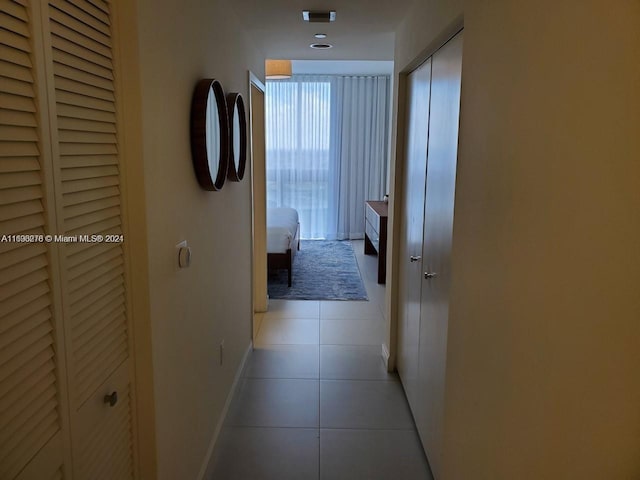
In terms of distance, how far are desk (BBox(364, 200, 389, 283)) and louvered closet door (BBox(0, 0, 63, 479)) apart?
469 centimetres

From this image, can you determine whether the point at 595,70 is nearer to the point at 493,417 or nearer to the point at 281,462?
the point at 493,417

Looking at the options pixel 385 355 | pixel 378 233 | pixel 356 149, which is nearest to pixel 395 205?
pixel 385 355

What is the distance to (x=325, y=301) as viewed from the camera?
503 centimetres

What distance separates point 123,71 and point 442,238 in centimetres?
140

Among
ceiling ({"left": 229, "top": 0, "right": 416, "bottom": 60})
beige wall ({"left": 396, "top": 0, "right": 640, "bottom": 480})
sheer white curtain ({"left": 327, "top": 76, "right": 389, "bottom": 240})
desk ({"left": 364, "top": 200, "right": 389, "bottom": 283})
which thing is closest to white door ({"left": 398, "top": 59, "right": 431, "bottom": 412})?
ceiling ({"left": 229, "top": 0, "right": 416, "bottom": 60})

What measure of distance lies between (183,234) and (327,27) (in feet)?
6.37

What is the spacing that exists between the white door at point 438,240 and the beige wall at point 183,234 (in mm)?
1037

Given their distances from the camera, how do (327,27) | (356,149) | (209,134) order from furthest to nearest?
(356,149), (327,27), (209,134)

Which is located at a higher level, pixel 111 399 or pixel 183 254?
pixel 183 254

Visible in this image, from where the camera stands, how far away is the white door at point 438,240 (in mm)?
2037

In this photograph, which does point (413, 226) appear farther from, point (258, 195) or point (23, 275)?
point (23, 275)

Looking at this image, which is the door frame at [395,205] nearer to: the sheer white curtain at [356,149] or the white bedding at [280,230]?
the white bedding at [280,230]

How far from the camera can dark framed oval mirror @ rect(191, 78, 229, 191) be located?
1.98 m

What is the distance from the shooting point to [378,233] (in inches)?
230
